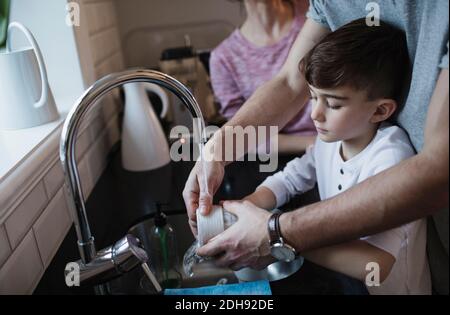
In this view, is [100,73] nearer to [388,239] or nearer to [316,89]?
[316,89]

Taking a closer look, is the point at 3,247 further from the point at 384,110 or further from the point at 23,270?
the point at 384,110

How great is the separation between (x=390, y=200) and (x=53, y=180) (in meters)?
0.59

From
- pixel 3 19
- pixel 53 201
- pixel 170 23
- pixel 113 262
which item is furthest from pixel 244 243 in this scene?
pixel 170 23

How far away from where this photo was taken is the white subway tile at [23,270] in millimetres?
582

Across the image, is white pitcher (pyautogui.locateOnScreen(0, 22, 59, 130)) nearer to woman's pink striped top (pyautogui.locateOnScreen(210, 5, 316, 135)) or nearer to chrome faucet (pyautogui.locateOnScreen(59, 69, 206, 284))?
chrome faucet (pyautogui.locateOnScreen(59, 69, 206, 284))

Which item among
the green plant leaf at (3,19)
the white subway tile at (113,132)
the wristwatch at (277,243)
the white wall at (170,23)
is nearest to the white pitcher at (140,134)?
the white subway tile at (113,132)

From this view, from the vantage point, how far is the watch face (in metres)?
0.54

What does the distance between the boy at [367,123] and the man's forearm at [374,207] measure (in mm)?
50

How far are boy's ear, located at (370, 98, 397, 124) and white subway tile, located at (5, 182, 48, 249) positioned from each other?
550 mm

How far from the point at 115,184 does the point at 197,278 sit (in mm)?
355

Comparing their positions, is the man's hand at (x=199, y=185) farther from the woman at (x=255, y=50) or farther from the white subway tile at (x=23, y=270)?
the woman at (x=255, y=50)

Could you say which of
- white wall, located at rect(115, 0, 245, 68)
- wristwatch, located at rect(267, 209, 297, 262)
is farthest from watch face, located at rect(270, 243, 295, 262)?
white wall, located at rect(115, 0, 245, 68)

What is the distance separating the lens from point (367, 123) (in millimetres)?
627
